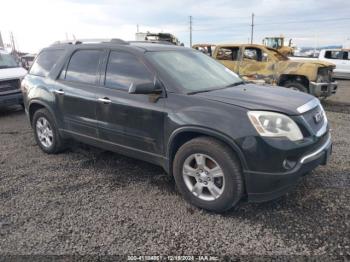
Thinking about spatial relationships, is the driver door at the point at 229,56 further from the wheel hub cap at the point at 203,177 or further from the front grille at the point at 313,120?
the wheel hub cap at the point at 203,177

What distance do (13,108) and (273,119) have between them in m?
8.96

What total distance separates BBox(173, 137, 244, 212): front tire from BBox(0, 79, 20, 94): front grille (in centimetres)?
668

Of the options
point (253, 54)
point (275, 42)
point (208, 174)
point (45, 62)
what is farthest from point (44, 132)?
point (275, 42)

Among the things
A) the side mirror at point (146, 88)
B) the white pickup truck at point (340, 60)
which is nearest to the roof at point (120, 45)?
the side mirror at point (146, 88)

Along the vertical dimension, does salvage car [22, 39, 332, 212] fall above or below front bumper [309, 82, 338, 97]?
above

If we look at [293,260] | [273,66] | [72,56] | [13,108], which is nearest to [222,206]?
[293,260]

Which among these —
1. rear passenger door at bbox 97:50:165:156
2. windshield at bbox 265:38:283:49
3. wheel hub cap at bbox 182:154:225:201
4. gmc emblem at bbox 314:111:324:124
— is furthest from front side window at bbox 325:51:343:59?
wheel hub cap at bbox 182:154:225:201

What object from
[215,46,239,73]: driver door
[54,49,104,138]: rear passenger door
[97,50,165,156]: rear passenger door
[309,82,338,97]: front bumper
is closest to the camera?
[97,50,165,156]: rear passenger door

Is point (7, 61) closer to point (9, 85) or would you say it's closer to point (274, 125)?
point (9, 85)

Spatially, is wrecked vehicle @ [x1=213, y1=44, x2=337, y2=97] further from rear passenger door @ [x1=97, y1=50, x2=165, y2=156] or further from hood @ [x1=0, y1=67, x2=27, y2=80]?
hood @ [x1=0, y1=67, x2=27, y2=80]

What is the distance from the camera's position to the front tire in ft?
9.59

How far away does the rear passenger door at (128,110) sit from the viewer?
135 inches

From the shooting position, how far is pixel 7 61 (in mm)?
9281

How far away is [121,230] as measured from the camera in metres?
2.94
